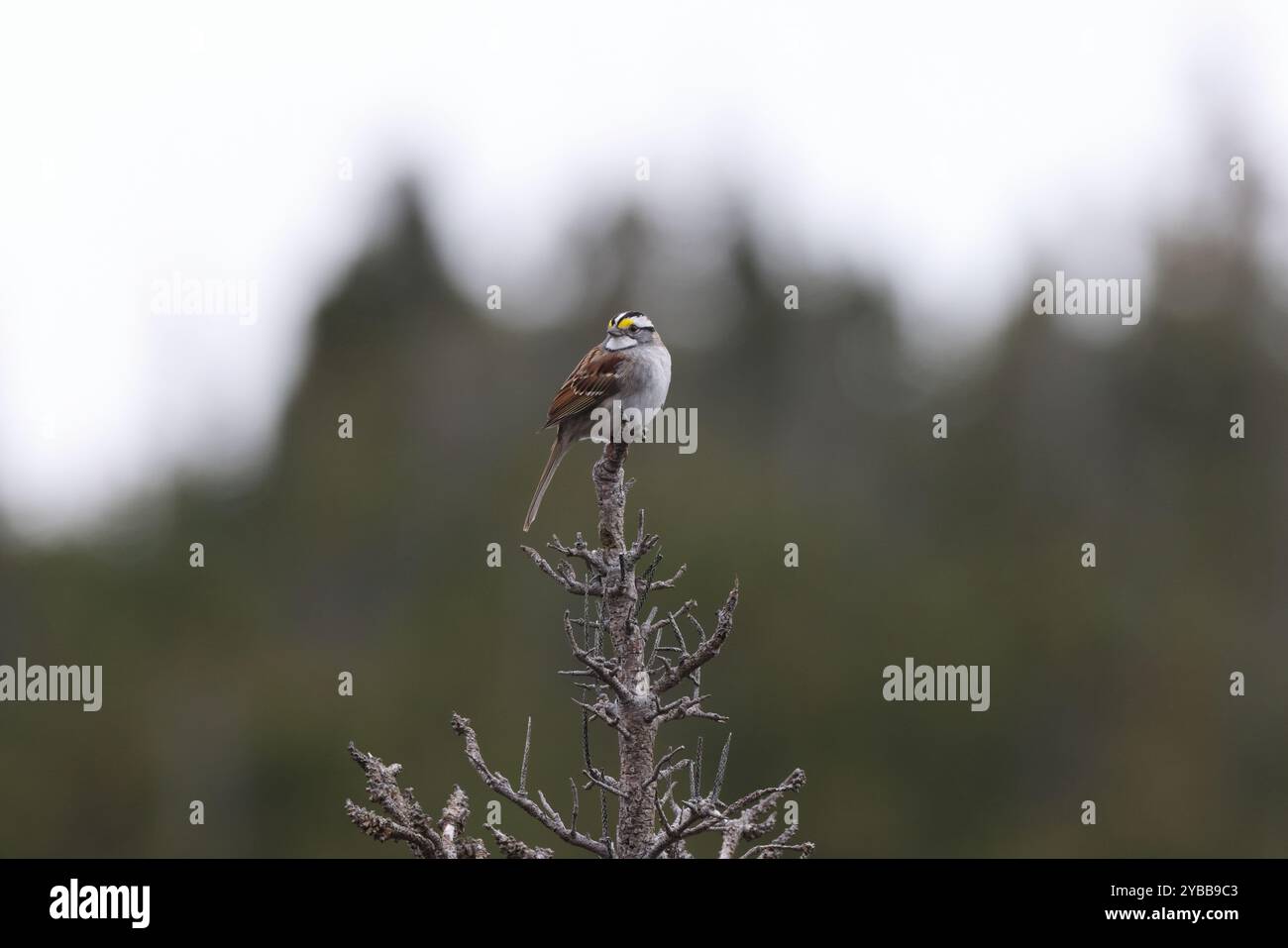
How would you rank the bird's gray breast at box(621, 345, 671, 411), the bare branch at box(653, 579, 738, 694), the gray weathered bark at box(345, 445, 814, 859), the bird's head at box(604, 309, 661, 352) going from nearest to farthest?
the bare branch at box(653, 579, 738, 694) < the gray weathered bark at box(345, 445, 814, 859) < the bird's gray breast at box(621, 345, 671, 411) < the bird's head at box(604, 309, 661, 352)

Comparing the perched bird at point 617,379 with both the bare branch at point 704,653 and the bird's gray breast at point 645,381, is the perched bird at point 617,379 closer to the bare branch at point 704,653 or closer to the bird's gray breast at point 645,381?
the bird's gray breast at point 645,381

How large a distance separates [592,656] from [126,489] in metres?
42.8

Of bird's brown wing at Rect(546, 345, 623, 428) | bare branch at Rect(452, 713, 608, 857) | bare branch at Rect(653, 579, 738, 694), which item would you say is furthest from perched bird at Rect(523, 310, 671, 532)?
bare branch at Rect(653, 579, 738, 694)

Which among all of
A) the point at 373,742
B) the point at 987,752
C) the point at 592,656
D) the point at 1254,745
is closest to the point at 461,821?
the point at 592,656

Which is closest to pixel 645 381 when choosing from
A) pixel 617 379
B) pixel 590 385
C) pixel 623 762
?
pixel 617 379

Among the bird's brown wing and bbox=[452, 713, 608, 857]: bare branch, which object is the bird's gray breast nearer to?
the bird's brown wing

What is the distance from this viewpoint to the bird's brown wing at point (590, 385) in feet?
39.7

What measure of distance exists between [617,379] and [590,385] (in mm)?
272

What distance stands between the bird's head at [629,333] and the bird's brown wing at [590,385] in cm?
11

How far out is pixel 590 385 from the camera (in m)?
Answer: 12.2

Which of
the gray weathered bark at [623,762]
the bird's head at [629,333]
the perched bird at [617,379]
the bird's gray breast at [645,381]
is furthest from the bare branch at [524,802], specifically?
the bird's head at [629,333]

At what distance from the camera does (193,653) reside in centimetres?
4166

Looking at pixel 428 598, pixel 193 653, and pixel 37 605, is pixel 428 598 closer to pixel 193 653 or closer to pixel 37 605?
pixel 193 653

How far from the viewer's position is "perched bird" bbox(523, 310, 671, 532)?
476 inches
